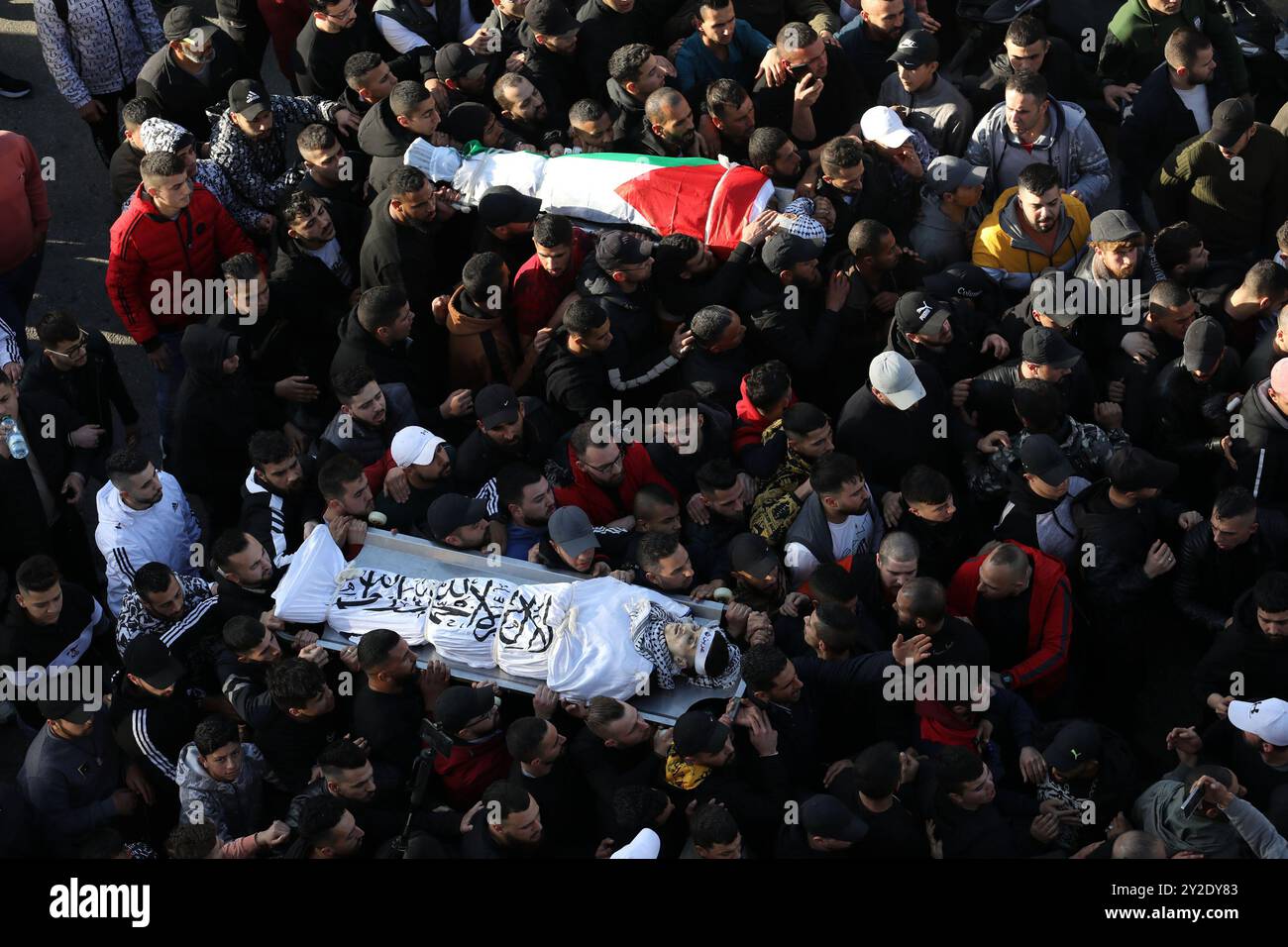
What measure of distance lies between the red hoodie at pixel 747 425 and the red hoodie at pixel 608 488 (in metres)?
0.45

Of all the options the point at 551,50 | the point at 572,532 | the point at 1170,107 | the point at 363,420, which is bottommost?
the point at 572,532

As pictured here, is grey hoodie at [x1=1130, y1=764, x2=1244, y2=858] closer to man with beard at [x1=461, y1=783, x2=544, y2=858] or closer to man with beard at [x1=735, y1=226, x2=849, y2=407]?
man with beard at [x1=461, y1=783, x2=544, y2=858]

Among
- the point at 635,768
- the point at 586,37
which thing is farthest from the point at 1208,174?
the point at 635,768

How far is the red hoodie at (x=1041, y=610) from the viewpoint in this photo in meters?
7.64

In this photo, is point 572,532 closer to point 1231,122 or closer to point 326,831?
point 326,831

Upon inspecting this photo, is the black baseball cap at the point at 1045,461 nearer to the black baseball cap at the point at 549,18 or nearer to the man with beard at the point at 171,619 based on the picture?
the man with beard at the point at 171,619

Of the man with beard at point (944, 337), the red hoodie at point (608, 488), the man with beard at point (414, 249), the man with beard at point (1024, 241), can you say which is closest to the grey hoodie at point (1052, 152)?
the man with beard at point (1024, 241)

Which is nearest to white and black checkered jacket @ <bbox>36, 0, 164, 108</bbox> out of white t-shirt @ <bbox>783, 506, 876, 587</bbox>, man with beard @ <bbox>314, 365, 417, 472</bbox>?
man with beard @ <bbox>314, 365, 417, 472</bbox>

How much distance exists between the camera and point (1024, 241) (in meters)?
9.05

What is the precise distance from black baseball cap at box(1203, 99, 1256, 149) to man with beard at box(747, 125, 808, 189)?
7.27ft

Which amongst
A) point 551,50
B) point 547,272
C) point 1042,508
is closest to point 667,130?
point 551,50

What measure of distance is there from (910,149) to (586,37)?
2121mm

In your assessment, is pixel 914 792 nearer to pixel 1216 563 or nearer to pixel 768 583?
pixel 768 583

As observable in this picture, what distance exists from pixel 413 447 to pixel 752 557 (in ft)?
5.51
